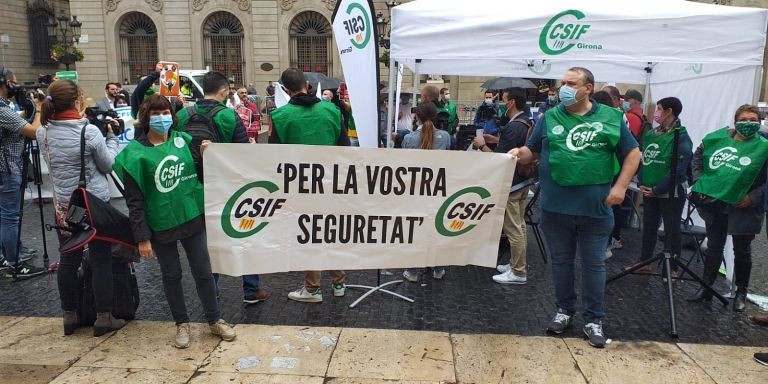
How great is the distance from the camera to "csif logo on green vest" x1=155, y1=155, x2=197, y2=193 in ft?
11.7

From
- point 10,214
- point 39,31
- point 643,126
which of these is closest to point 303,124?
point 10,214

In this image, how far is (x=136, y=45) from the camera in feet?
108

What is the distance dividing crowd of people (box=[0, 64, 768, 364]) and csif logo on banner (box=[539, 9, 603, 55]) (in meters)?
0.72

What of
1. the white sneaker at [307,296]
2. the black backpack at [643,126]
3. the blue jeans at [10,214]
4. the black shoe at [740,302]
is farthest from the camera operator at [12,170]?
the black backpack at [643,126]

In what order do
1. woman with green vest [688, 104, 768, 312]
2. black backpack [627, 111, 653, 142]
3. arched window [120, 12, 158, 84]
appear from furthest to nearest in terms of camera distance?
arched window [120, 12, 158, 84] → black backpack [627, 111, 653, 142] → woman with green vest [688, 104, 768, 312]

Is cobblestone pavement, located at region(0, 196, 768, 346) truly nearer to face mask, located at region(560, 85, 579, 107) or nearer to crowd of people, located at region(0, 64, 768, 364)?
crowd of people, located at region(0, 64, 768, 364)

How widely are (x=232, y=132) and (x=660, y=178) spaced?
414cm

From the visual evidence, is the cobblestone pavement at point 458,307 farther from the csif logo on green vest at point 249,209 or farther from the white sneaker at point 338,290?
the csif logo on green vest at point 249,209

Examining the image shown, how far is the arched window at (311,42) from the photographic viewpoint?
105 feet

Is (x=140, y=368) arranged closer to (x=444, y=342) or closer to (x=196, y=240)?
(x=196, y=240)

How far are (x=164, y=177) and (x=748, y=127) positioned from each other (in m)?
4.64

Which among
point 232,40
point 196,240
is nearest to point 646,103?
point 196,240

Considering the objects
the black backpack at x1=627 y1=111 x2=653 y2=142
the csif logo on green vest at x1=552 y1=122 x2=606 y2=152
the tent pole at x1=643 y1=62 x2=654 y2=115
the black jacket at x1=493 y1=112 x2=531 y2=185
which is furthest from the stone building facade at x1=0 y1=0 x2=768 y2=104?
the csif logo on green vest at x1=552 y1=122 x2=606 y2=152

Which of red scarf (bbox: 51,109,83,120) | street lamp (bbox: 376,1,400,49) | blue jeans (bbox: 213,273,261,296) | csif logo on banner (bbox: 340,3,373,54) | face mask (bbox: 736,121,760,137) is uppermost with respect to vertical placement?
street lamp (bbox: 376,1,400,49)
